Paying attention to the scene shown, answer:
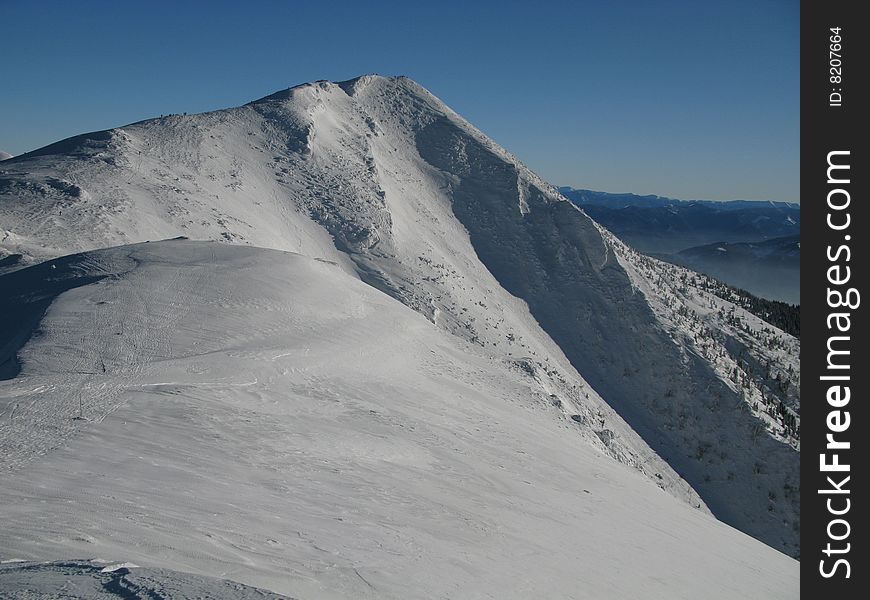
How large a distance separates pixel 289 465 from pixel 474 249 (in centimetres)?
3380

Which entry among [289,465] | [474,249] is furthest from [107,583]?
[474,249]

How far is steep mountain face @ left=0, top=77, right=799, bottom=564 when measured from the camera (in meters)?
25.1

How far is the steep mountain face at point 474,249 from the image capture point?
25094 mm

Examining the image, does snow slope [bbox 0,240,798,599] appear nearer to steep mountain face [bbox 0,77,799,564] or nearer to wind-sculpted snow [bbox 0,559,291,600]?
wind-sculpted snow [bbox 0,559,291,600]

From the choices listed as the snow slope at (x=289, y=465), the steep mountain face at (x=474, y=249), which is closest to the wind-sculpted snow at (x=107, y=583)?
the snow slope at (x=289, y=465)

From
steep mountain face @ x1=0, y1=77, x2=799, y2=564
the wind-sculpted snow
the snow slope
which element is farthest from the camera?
steep mountain face @ x1=0, y1=77, x2=799, y2=564

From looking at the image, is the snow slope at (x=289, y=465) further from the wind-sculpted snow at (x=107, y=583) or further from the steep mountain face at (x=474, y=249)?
the steep mountain face at (x=474, y=249)

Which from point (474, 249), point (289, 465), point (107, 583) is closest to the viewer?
point (107, 583)

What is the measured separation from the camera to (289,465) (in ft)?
29.6

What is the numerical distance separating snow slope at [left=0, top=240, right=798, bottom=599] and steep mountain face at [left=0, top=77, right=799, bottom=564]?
4.42 metres

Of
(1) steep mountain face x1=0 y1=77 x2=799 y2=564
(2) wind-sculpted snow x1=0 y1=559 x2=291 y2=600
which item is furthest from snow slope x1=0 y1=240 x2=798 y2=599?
(1) steep mountain face x1=0 y1=77 x2=799 y2=564

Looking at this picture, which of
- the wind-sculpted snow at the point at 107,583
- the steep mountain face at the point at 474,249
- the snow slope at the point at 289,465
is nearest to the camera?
the wind-sculpted snow at the point at 107,583

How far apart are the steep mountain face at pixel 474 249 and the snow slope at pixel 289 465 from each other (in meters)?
4.42

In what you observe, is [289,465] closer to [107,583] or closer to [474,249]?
[107,583]
